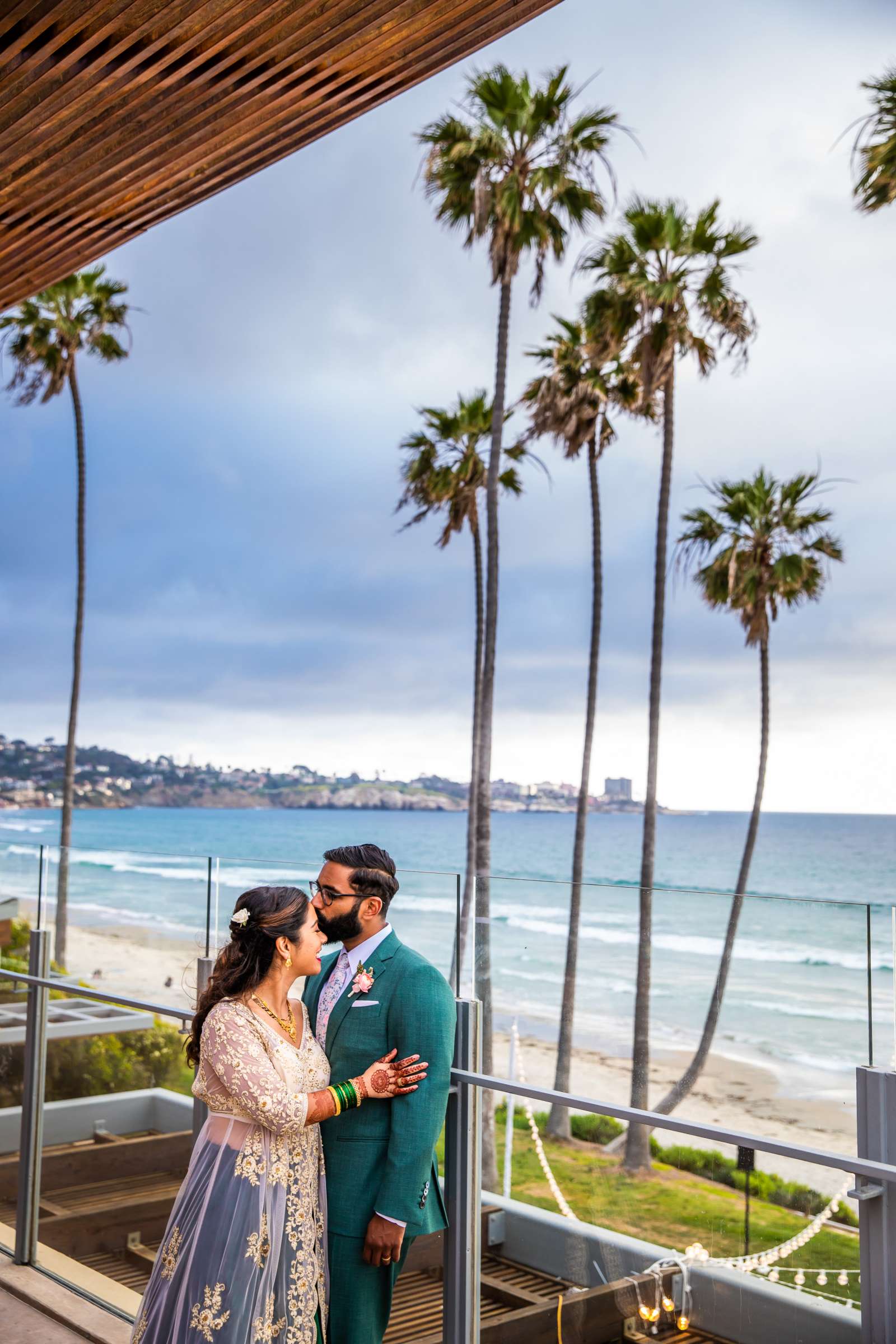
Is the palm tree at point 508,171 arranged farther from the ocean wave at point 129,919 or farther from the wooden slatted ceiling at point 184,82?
the wooden slatted ceiling at point 184,82

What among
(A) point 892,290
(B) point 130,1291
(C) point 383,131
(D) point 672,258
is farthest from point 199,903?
(C) point 383,131

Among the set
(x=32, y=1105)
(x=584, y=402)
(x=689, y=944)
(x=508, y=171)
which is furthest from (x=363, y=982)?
(x=584, y=402)

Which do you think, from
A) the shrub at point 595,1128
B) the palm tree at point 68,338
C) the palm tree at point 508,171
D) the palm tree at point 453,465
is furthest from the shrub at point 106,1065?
the palm tree at point 453,465

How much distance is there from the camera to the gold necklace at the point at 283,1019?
231 cm

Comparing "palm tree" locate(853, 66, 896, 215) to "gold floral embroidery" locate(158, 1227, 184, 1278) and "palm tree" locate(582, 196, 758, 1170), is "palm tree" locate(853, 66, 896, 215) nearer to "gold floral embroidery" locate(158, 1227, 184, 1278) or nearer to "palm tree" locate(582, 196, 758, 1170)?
"palm tree" locate(582, 196, 758, 1170)

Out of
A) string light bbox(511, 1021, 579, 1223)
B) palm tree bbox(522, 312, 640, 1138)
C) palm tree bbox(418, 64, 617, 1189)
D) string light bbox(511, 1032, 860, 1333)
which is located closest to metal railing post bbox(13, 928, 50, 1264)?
string light bbox(511, 1021, 579, 1223)

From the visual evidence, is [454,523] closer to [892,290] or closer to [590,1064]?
[590,1064]

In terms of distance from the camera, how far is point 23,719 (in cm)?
6838

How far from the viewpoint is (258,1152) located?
2.26 meters

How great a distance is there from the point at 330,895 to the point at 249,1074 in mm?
443

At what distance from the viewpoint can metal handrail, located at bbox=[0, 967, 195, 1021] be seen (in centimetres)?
328

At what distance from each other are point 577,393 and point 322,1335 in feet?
50.5

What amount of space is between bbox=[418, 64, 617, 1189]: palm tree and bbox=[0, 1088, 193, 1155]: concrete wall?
36.1ft

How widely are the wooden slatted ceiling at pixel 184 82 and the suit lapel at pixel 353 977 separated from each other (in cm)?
193
